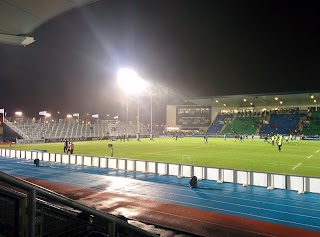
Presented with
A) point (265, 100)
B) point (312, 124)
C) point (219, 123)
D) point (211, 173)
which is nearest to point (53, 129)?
point (219, 123)

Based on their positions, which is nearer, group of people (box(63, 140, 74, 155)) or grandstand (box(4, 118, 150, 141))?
group of people (box(63, 140, 74, 155))

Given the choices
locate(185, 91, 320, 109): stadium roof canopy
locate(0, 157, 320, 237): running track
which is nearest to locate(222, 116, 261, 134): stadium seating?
locate(185, 91, 320, 109): stadium roof canopy

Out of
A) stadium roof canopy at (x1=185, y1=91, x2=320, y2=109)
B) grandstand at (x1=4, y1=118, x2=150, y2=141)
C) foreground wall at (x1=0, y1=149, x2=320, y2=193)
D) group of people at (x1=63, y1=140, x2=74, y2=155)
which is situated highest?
stadium roof canopy at (x1=185, y1=91, x2=320, y2=109)

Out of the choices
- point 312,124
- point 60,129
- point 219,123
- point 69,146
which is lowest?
point 69,146

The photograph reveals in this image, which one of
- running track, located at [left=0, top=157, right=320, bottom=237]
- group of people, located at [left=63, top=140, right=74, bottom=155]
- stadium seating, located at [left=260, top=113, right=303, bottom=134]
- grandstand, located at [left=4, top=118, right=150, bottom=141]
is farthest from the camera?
stadium seating, located at [left=260, top=113, right=303, bottom=134]

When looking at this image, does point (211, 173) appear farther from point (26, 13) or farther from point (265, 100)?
point (265, 100)

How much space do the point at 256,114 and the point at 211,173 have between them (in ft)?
234

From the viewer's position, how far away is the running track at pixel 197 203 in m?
10.1

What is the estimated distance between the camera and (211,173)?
59.2 ft

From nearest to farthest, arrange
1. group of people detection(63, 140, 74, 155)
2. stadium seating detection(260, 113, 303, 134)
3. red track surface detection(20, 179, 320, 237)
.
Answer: red track surface detection(20, 179, 320, 237) < group of people detection(63, 140, 74, 155) < stadium seating detection(260, 113, 303, 134)

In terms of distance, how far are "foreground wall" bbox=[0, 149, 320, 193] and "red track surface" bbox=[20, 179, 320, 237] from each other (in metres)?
5.75

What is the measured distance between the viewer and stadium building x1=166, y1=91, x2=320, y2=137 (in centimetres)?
7256

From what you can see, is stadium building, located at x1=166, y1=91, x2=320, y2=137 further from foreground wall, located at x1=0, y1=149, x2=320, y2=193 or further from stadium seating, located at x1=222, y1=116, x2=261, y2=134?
foreground wall, located at x1=0, y1=149, x2=320, y2=193

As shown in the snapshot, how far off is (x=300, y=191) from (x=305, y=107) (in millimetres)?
72753
